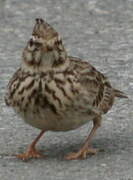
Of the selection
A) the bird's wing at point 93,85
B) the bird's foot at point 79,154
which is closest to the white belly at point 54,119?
the bird's wing at point 93,85

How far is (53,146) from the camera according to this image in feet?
24.9

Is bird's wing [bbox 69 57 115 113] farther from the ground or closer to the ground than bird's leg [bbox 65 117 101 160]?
farther from the ground

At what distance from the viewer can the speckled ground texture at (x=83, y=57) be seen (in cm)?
702

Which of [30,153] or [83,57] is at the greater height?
[30,153]

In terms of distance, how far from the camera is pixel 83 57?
10203mm

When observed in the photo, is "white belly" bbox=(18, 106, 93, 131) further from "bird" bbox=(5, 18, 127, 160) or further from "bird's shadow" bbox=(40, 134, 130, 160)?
"bird's shadow" bbox=(40, 134, 130, 160)

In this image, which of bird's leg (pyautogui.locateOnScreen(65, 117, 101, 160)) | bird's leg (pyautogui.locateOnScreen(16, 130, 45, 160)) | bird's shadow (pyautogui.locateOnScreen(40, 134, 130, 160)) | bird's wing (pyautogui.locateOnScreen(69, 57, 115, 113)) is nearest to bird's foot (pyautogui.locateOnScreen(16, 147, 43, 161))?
bird's leg (pyautogui.locateOnScreen(16, 130, 45, 160))

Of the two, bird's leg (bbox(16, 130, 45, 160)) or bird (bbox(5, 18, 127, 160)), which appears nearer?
bird (bbox(5, 18, 127, 160))

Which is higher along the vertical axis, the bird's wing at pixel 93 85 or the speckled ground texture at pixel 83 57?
the bird's wing at pixel 93 85

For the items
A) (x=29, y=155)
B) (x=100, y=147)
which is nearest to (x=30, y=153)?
(x=29, y=155)

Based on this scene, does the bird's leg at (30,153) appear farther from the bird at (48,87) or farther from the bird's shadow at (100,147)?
the bird at (48,87)

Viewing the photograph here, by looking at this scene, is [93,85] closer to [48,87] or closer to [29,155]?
[48,87]

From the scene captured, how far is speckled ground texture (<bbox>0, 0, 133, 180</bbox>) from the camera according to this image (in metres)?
7.02

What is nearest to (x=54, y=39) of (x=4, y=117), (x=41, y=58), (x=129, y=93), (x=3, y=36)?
(x=41, y=58)
